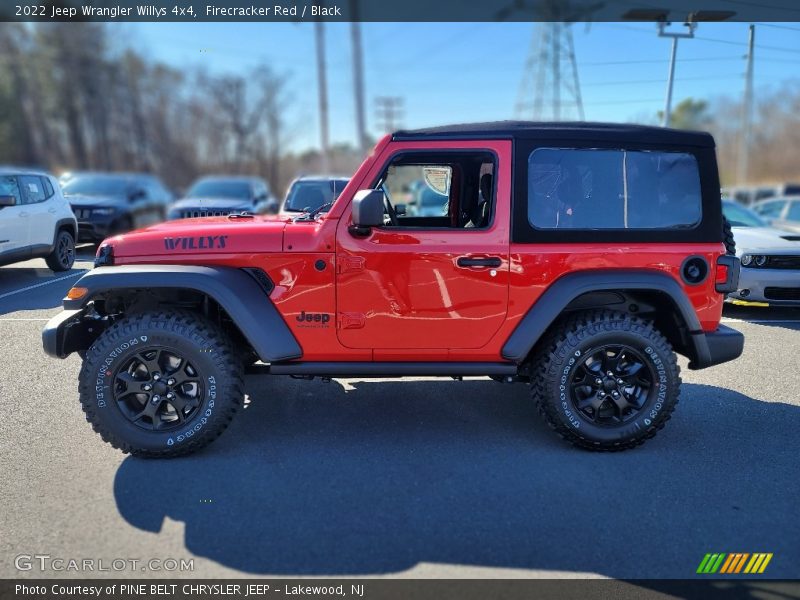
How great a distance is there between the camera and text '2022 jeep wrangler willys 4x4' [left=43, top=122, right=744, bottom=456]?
3482 mm

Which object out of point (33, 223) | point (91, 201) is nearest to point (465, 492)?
point (33, 223)

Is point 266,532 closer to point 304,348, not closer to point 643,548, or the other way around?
point 304,348

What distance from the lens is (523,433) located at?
13.0ft

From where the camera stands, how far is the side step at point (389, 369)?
362cm

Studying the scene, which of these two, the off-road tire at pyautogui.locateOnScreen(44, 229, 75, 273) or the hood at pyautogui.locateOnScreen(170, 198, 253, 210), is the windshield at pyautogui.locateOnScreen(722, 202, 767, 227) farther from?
the off-road tire at pyautogui.locateOnScreen(44, 229, 75, 273)

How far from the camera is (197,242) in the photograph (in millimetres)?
3555

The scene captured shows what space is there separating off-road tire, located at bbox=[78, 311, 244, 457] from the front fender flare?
242mm

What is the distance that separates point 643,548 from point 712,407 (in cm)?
218

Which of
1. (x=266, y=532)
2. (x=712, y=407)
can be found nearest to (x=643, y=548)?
(x=266, y=532)

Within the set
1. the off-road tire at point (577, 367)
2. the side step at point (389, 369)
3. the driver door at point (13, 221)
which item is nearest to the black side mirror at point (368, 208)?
the side step at point (389, 369)

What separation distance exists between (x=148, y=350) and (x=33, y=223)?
6.35 m

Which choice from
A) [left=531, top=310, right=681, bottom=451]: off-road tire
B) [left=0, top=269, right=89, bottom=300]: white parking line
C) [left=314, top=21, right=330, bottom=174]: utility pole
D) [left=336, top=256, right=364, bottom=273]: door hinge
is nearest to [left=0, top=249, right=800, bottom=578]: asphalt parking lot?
[left=531, top=310, right=681, bottom=451]: off-road tire

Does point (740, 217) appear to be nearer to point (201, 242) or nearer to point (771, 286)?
point (771, 286)

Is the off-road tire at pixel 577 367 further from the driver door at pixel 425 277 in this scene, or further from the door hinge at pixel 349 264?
the door hinge at pixel 349 264
